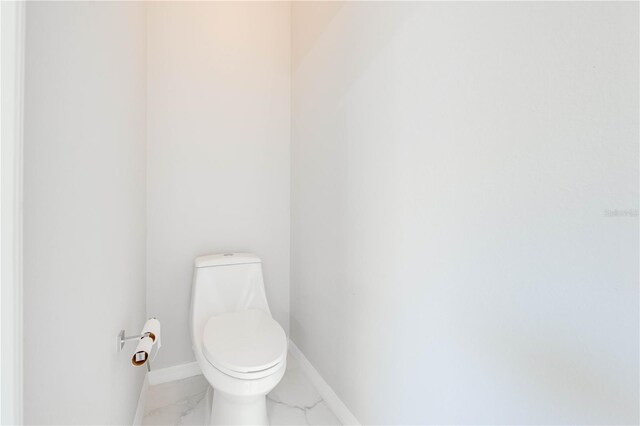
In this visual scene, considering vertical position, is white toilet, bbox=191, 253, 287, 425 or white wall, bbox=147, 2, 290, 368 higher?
white wall, bbox=147, 2, 290, 368

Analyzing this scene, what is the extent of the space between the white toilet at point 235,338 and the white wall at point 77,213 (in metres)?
0.32

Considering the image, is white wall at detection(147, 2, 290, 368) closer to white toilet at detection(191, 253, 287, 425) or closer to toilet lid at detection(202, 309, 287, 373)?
white toilet at detection(191, 253, 287, 425)

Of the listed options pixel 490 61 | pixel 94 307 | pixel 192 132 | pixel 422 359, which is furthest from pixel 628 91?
pixel 192 132

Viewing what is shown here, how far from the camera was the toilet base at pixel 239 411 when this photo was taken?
119cm

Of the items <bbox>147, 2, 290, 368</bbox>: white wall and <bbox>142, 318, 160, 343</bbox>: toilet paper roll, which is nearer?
<bbox>142, 318, 160, 343</bbox>: toilet paper roll

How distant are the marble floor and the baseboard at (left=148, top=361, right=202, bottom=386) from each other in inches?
1.1

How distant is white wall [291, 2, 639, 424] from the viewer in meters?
0.55

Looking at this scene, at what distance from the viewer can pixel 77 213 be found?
2.19 feet

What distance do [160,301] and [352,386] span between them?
44.3 inches

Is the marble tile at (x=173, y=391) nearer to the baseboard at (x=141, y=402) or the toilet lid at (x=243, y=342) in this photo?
the baseboard at (x=141, y=402)

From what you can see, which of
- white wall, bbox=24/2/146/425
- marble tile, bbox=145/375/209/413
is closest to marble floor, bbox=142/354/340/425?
marble tile, bbox=145/375/209/413

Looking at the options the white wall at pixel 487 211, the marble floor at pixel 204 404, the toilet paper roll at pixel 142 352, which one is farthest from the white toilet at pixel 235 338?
the white wall at pixel 487 211

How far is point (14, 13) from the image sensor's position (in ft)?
1.30

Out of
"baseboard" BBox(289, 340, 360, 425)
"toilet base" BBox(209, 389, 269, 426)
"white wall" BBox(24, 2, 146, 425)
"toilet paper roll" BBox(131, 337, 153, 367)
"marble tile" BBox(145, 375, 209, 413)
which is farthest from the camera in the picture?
"marble tile" BBox(145, 375, 209, 413)
